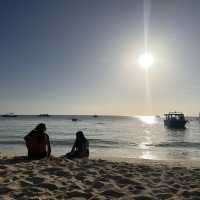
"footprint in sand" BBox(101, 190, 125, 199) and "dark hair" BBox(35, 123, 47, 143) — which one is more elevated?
"dark hair" BBox(35, 123, 47, 143)

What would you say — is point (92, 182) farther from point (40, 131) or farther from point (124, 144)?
point (124, 144)

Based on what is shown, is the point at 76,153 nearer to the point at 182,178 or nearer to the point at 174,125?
the point at 182,178

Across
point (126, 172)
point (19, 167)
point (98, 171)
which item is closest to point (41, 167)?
point (19, 167)

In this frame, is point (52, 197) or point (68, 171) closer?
point (52, 197)

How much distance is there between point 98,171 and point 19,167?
2.07 m

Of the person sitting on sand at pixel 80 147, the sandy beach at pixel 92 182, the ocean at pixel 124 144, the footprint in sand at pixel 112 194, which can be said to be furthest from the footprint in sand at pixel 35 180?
the ocean at pixel 124 144

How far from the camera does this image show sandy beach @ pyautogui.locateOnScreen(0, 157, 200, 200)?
19.4 feet

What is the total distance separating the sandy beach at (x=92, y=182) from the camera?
5914 mm

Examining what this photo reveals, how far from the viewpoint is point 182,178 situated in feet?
26.4

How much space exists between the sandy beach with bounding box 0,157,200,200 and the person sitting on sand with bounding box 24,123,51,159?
149cm

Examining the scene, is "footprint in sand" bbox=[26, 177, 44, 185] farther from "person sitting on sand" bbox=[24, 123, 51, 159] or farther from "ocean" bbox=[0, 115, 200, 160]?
"ocean" bbox=[0, 115, 200, 160]

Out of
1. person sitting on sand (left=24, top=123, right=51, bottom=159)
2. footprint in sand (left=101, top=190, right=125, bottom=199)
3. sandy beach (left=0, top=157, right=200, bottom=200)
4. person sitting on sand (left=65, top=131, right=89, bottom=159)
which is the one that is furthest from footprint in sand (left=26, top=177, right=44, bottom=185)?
person sitting on sand (left=65, top=131, right=89, bottom=159)

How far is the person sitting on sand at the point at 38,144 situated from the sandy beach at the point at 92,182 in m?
1.49

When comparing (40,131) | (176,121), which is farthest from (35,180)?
(176,121)
